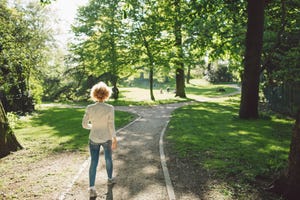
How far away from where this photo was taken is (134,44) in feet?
110

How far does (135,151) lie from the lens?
32.7 ft

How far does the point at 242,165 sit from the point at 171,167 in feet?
6.50

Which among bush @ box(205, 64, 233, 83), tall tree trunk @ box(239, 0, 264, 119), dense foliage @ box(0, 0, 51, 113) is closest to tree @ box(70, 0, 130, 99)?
dense foliage @ box(0, 0, 51, 113)

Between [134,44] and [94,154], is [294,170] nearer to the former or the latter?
[94,154]

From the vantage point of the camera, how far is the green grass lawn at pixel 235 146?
744 cm

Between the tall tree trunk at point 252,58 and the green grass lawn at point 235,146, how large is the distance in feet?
2.92

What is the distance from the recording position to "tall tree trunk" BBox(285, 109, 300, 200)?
5352mm

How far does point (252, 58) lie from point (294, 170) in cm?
1085

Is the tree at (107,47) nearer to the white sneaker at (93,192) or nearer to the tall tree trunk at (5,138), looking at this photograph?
the tall tree trunk at (5,138)

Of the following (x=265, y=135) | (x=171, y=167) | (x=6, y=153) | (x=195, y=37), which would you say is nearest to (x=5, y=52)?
(x=6, y=153)

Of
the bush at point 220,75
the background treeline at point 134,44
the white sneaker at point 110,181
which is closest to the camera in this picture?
the white sneaker at point 110,181

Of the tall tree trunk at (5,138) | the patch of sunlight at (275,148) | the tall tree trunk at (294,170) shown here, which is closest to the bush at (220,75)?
the patch of sunlight at (275,148)

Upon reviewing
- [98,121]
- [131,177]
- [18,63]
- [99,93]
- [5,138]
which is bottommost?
[131,177]

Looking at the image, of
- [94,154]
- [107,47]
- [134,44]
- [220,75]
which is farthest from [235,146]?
[220,75]
